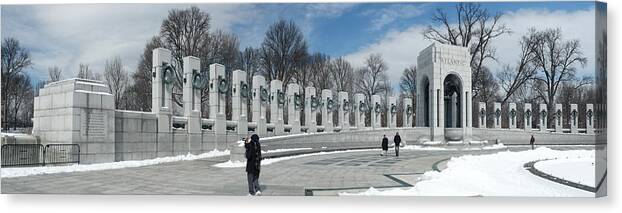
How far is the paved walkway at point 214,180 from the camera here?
12047 millimetres

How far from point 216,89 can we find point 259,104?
280 centimetres

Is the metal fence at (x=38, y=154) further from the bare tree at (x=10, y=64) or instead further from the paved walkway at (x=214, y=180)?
the paved walkway at (x=214, y=180)

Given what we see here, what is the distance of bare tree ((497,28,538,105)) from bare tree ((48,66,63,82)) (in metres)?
17.1

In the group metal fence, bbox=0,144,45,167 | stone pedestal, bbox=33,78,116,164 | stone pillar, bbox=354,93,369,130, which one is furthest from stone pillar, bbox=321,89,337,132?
metal fence, bbox=0,144,45,167

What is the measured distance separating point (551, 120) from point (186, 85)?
19817 millimetres

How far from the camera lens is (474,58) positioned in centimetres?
4153

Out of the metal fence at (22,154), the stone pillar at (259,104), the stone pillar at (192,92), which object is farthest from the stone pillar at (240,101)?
the metal fence at (22,154)

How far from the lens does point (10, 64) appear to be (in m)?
14.9

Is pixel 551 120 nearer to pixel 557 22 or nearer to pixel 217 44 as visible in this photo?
pixel 557 22

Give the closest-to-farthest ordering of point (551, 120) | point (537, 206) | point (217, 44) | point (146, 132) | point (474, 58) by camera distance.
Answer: point (537, 206)
point (146, 132)
point (551, 120)
point (217, 44)
point (474, 58)

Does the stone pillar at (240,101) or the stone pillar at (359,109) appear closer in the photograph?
the stone pillar at (240,101)

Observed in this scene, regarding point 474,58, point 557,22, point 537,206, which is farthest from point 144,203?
point 474,58

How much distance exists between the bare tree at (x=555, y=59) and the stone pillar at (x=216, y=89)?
1346 centimetres

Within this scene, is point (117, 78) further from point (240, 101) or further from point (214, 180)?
point (214, 180)
